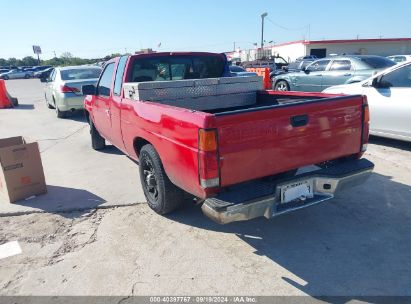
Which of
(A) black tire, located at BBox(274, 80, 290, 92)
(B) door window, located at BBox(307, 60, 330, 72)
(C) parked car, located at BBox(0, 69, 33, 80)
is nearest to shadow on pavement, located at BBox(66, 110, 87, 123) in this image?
(A) black tire, located at BBox(274, 80, 290, 92)

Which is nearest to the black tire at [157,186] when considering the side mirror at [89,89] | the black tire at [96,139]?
the side mirror at [89,89]

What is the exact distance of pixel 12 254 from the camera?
3.40 metres

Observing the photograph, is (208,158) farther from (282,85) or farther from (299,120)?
(282,85)

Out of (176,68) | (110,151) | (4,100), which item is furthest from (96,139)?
(4,100)

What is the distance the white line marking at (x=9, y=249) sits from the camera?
134 inches

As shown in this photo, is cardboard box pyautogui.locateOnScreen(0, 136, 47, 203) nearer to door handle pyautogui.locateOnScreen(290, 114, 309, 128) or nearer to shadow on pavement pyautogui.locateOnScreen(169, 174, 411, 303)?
shadow on pavement pyautogui.locateOnScreen(169, 174, 411, 303)

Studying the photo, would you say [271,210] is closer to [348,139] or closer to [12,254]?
[348,139]

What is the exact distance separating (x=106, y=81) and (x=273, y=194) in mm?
3455

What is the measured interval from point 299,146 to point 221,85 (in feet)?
5.70

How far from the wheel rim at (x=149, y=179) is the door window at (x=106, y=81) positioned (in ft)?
5.31

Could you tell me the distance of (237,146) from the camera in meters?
2.71

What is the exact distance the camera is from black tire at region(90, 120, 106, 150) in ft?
22.2

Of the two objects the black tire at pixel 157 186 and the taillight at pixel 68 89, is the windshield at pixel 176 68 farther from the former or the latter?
the taillight at pixel 68 89

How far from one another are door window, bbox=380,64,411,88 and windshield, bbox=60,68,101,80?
8044 millimetres
